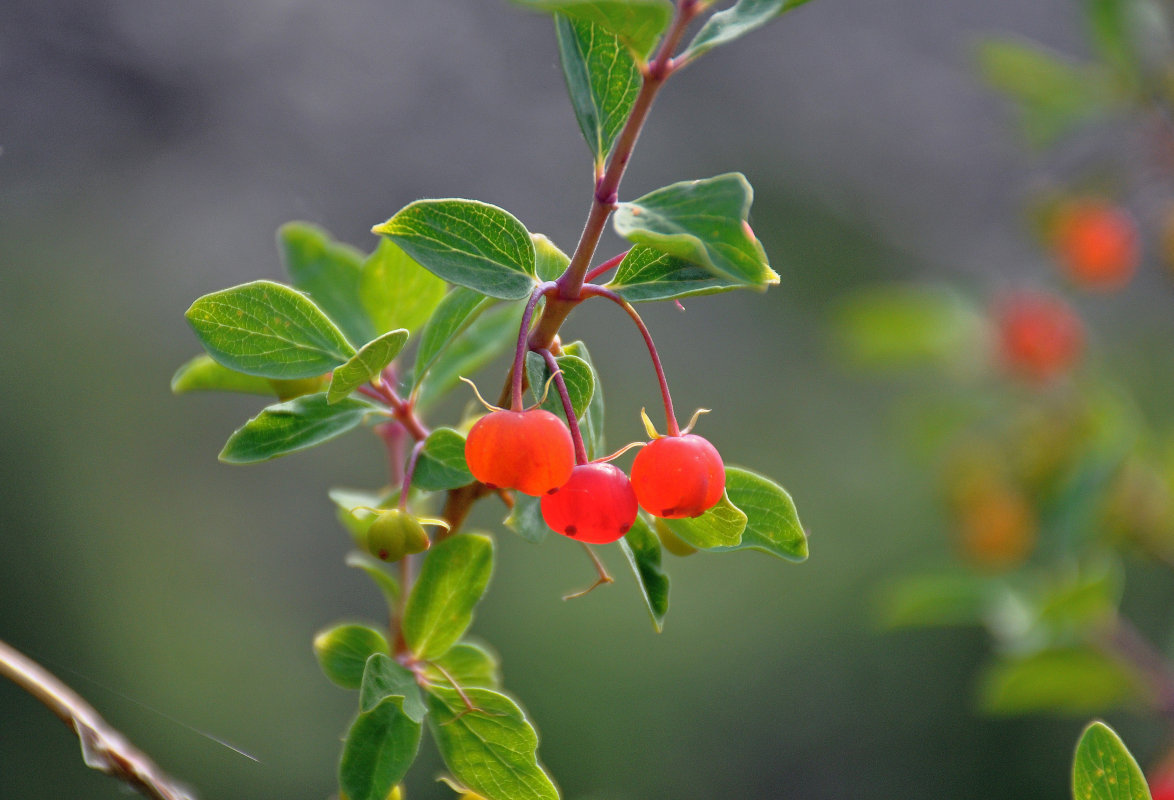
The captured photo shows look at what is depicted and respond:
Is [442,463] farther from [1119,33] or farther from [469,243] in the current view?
[1119,33]

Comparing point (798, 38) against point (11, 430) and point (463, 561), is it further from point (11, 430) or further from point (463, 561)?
point (463, 561)

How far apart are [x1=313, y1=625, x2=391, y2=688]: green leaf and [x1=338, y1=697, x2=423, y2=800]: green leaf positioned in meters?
0.07

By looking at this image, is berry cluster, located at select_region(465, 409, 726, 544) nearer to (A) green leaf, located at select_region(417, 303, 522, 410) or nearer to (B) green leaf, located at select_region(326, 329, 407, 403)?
(B) green leaf, located at select_region(326, 329, 407, 403)

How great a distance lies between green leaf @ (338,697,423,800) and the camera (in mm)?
505

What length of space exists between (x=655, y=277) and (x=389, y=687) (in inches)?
10.1

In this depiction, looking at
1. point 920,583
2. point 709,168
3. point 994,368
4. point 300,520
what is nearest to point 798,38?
point 709,168

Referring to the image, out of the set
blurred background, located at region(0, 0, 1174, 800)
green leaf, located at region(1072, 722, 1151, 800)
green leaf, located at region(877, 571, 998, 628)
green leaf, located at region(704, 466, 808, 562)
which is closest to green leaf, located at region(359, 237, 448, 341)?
green leaf, located at region(704, 466, 808, 562)

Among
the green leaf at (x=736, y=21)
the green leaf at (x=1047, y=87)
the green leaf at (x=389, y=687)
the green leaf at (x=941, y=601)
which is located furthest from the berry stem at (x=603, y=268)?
the green leaf at (x=1047, y=87)

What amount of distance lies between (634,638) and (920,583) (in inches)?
115

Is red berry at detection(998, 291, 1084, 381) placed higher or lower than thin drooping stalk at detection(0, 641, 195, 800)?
lower

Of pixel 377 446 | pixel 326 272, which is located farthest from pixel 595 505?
pixel 377 446

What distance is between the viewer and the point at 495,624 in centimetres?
431

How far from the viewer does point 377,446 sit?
5082 mm

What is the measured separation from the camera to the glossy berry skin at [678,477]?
1.51ft
